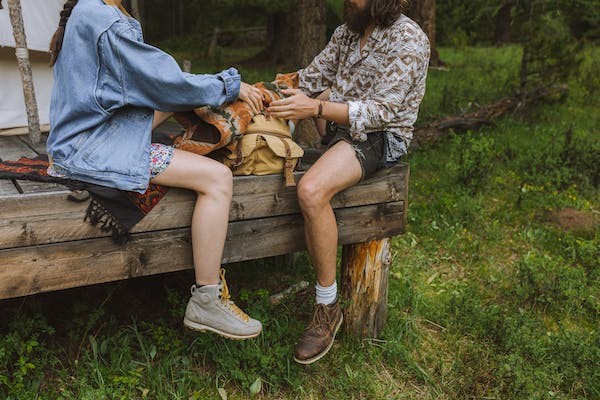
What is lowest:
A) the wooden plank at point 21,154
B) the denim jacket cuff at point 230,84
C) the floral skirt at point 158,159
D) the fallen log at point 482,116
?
the fallen log at point 482,116

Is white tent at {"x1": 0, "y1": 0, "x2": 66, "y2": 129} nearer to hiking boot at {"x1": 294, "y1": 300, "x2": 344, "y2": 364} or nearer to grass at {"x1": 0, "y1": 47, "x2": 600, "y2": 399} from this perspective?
grass at {"x1": 0, "y1": 47, "x2": 600, "y2": 399}

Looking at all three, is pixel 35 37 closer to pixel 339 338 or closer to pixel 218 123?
pixel 218 123

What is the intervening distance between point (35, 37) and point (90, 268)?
269 cm

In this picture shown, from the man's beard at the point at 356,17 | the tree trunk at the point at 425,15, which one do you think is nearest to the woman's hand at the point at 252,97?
the man's beard at the point at 356,17

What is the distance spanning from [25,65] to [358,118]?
231 centimetres

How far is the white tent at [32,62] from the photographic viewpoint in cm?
431

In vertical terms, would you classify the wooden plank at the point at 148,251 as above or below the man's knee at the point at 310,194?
below

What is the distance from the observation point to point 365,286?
124 inches

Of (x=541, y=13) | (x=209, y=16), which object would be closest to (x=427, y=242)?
(x=541, y=13)

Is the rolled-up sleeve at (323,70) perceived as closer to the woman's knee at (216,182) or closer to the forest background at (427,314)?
the woman's knee at (216,182)

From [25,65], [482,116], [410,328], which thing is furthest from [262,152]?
[482,116]

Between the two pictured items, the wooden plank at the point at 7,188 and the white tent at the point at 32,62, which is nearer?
the wooden plank at the point at 7,188

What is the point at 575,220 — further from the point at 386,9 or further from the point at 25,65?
the point at 25,65

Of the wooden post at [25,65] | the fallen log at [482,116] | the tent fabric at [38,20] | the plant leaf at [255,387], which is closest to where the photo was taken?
the plant leaf at [255,387]
